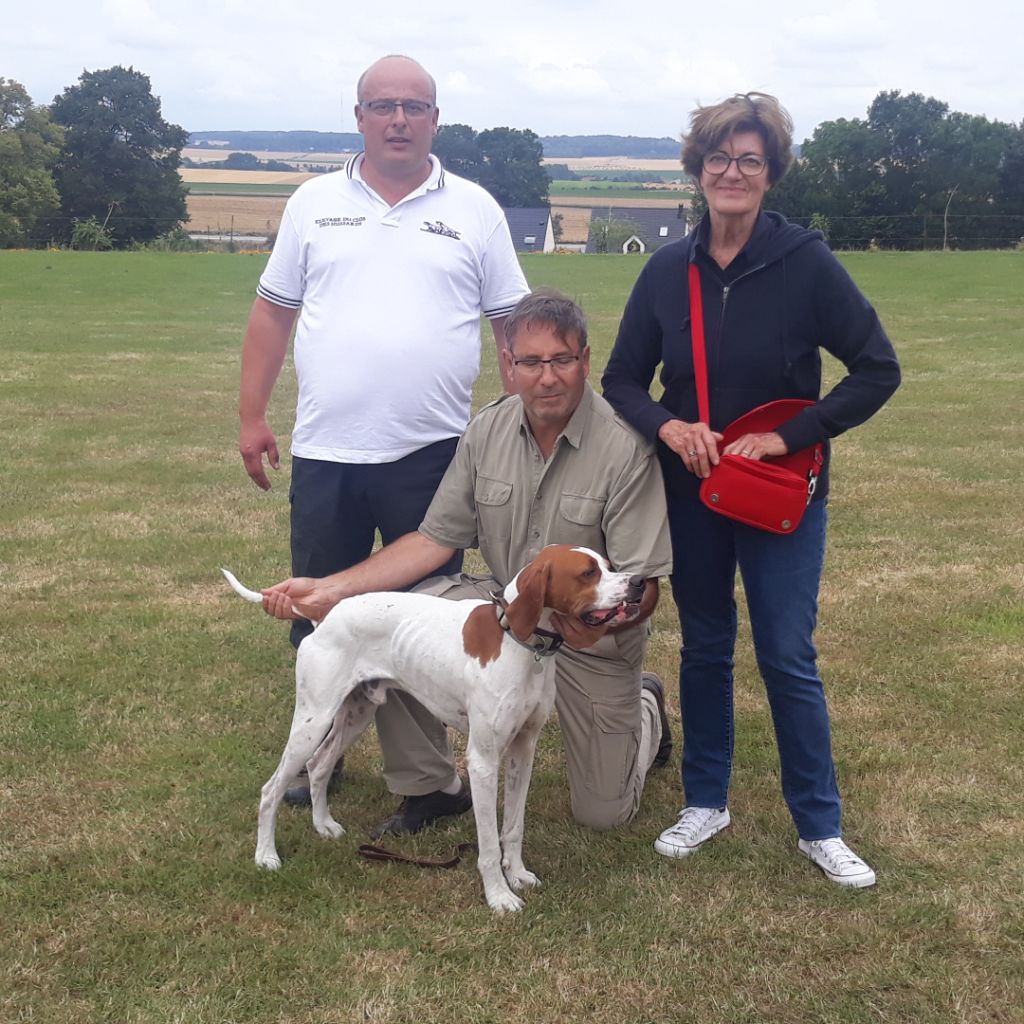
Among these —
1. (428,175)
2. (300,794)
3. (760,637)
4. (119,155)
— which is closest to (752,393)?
(760,637)

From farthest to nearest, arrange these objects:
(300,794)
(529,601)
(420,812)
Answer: (300,794), (420,812), (529,601)

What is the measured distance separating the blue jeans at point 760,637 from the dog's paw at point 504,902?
0.86 meters

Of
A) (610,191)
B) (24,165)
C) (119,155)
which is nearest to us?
(24,165)

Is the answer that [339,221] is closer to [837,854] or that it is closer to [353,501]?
[353,501]

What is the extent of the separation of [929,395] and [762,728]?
391 inches

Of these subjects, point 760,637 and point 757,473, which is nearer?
point 757,473

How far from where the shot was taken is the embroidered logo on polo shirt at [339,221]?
4020 mm

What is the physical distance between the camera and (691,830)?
4.08m

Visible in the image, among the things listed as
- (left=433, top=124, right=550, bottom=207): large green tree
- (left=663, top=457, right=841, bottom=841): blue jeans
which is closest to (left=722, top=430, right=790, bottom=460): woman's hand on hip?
(left=663, top=457, right=841, bottom=841): blue jeans

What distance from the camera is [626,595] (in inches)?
129

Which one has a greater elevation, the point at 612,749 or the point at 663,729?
the point at 612,749

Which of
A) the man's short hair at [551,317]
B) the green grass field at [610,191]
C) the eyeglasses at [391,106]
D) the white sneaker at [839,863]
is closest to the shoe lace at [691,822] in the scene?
the white sneaker at [839,863]

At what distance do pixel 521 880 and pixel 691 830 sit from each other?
0.65 m

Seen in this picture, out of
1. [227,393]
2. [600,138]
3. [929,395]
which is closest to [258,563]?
[227,393]
